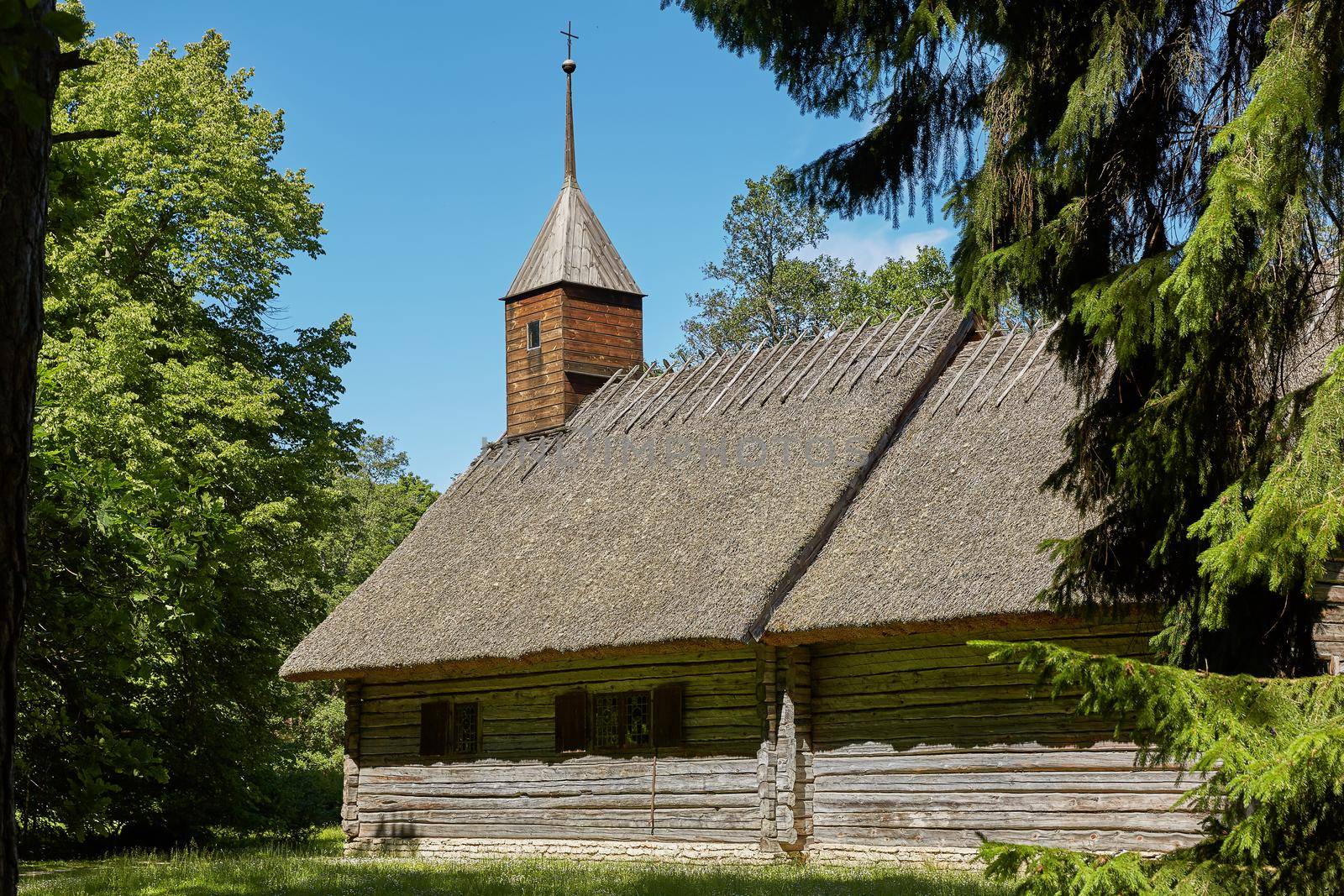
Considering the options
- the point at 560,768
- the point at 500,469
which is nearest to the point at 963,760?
the point at 560,768

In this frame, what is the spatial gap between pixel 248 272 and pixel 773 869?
47.4ft

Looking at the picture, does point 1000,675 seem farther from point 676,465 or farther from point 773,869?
point 676,465

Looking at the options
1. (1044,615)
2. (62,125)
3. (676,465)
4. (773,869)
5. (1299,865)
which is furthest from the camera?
(62,125)

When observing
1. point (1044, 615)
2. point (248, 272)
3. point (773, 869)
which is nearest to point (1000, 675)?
point (1044, 615)

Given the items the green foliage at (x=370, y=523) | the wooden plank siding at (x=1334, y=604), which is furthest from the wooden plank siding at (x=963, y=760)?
the green foliage at (x=370, y=523)

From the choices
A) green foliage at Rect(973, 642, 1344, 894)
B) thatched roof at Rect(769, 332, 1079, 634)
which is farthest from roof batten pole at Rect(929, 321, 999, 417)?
green foliage at Rect(973, 642, 1344, 894)

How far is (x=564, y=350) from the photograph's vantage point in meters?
24.1

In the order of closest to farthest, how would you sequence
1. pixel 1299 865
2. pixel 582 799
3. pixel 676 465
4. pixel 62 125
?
pixel 1299 865 < pixel 582 799 < pixel 676 465 < pixel 62 125

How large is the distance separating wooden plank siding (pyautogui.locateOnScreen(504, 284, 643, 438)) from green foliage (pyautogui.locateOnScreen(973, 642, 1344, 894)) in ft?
61.5

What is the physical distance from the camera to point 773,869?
14109mm

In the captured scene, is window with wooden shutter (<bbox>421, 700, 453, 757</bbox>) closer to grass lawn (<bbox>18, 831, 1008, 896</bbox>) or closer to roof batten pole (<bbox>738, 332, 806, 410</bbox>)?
grass lawn (<bbox>18, 831, 1008, 896</bbox>)

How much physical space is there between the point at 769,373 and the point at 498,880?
988cm

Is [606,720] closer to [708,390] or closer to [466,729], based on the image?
[466,729]

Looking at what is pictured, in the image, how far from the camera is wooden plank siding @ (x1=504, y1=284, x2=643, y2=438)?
24.0 metres
